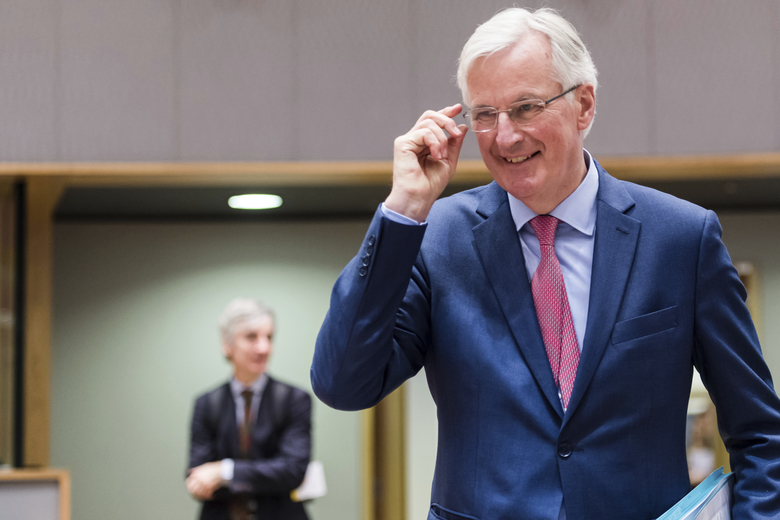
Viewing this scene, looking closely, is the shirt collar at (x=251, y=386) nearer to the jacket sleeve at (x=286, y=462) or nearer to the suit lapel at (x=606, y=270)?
the jacket sleeve at (x=286, y=462)

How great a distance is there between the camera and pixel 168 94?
12.1 ft

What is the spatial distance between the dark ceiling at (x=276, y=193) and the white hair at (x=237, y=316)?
60 cm

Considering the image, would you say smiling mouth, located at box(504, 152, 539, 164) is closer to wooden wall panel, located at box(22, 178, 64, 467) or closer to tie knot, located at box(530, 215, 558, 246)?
tie knot, located at box(530, 215, 558, 246)

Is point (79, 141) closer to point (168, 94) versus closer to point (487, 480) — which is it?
point (168, 94)

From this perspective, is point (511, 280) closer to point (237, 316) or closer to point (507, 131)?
point (507, 131)

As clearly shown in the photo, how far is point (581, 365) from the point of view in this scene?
44.4 inches

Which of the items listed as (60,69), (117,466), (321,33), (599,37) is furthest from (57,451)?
(599,37)

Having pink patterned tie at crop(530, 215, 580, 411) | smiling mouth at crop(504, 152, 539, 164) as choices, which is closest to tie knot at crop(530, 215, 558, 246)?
pink patterned tie at crop(530, 215, 580, 411)

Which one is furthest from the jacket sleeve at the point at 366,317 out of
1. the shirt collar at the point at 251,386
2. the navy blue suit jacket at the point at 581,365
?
the shirt collar at the point at 251,386

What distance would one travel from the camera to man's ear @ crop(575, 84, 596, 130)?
1226 millimetres

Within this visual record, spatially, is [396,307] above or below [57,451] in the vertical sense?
above

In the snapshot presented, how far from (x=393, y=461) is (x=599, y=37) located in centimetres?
264

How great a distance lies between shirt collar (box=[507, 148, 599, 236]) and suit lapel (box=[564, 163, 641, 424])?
20 millimetres

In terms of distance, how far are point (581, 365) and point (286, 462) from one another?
2.52 metres
